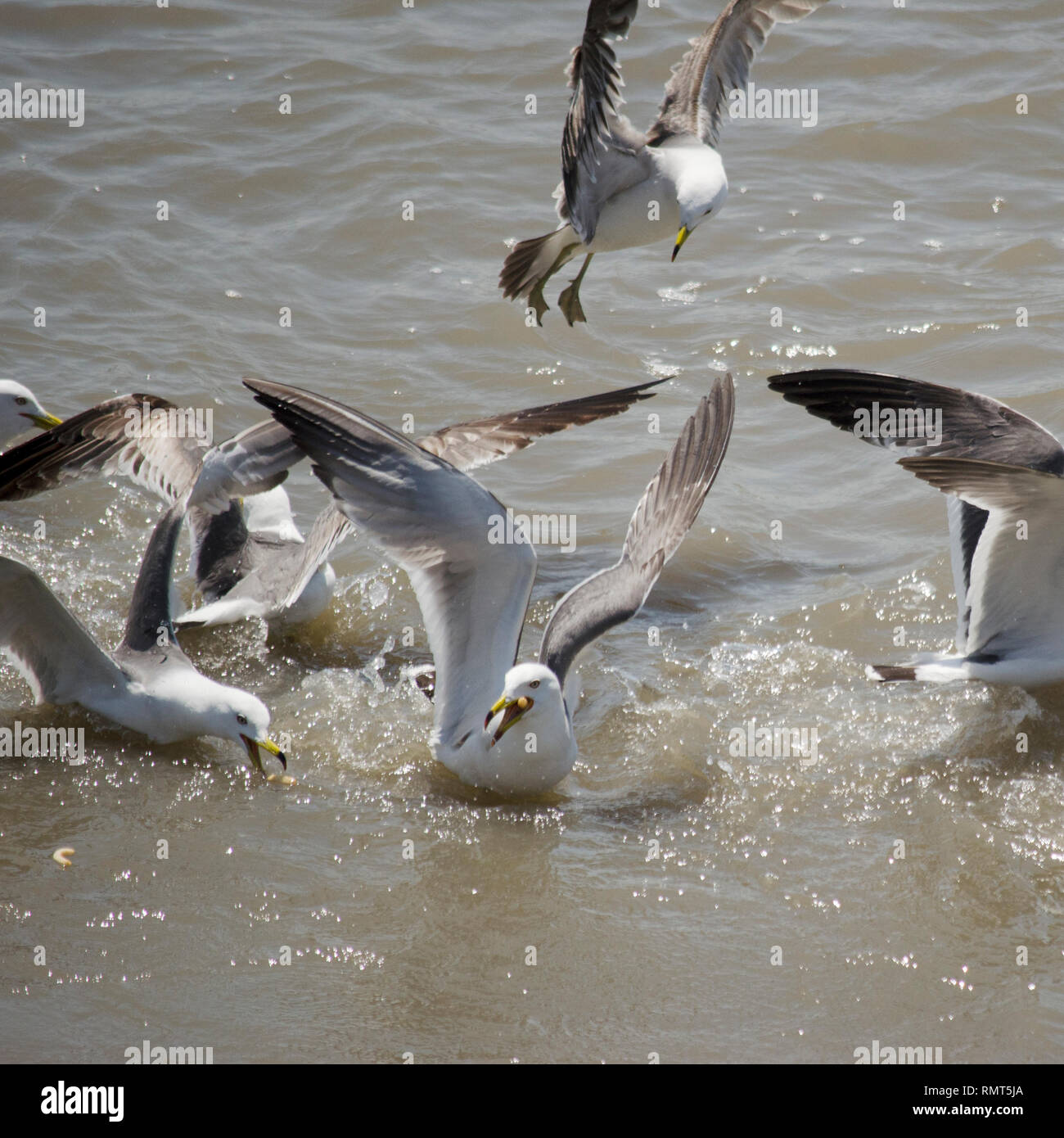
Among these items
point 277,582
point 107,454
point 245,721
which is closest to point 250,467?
point 277,582

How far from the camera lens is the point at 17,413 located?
633 cm

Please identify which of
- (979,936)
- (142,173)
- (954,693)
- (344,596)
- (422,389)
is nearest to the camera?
(979,936)

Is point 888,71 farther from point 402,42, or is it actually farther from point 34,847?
point 34,847

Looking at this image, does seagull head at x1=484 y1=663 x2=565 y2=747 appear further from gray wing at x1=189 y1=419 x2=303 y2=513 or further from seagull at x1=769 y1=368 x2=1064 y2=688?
gray wing at x1=189 y1=419 x2=303 y2=513

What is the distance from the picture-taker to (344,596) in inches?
244

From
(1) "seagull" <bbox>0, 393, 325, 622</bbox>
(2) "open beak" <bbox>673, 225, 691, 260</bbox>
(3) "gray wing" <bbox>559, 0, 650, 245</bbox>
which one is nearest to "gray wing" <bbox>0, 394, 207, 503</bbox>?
(1) "seagull" <bbox>0, 393, 325, 622</bbox>

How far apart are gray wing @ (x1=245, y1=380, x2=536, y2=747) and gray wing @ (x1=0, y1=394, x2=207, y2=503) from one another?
998 mm

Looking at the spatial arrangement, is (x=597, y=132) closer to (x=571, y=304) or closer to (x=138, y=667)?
(x=571, y=304)

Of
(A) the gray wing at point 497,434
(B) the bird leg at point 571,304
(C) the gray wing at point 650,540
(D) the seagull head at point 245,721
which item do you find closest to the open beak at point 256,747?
(D) the seagull head at point 245,721

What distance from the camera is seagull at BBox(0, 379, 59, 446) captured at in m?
6.30

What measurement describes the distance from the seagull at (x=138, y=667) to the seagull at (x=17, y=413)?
5.30 feet

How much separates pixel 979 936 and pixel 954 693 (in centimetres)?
164

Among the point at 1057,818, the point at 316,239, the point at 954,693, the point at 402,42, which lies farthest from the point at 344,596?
the point at 402,42

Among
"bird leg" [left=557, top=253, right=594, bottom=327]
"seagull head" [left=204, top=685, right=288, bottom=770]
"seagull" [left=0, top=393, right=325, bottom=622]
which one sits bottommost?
"seagull head" [left=204, top=685, right=288, bottom=770]
